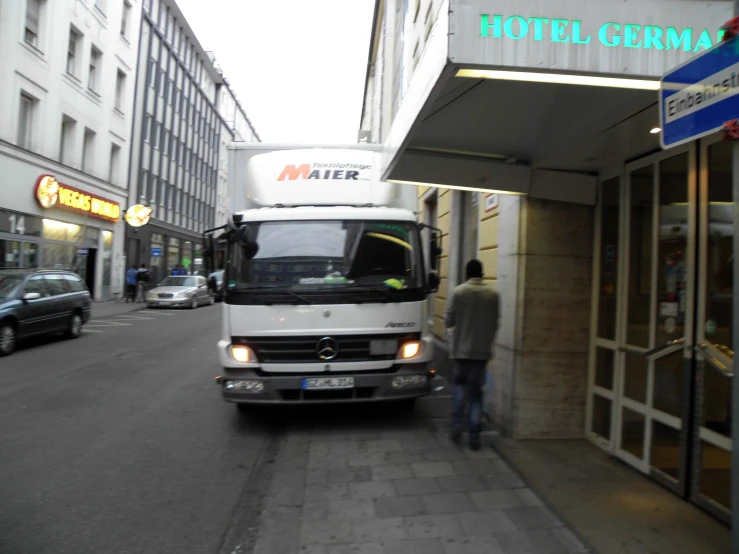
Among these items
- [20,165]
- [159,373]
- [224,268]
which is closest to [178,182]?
[20,165]

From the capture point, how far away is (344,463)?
5.16 m

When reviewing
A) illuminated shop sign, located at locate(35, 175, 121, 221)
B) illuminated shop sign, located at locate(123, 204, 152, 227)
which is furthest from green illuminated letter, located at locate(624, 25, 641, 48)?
illuminated shop sign, located at locate(123, 204, 152, 227)

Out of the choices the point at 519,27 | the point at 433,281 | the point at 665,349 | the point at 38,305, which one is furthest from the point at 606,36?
the point at 38,305

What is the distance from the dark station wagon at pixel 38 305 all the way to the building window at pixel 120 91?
16.2 metres

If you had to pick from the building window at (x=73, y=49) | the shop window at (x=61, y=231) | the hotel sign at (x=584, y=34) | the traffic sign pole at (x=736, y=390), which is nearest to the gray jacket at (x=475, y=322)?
the hotel sign at (x=584, y=34)

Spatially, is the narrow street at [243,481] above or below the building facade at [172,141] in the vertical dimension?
below

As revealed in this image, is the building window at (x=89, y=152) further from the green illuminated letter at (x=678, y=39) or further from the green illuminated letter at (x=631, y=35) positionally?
the green illuminated letter at (x=678, y=39)

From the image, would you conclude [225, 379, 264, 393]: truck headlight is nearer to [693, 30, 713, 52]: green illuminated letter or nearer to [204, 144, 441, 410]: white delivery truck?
[204, 144, 441, 410]: white delivery truck

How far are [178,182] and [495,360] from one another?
3561 centimetres

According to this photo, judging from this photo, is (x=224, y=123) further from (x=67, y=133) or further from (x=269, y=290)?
(x=269, y=290)

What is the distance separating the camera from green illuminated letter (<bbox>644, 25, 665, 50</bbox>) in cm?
314

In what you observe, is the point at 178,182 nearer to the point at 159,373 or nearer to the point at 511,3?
the point at 159,373

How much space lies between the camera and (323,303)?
584cm

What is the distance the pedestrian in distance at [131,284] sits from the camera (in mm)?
25781
